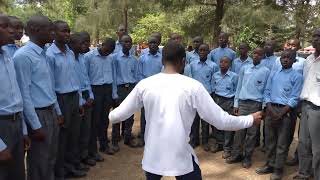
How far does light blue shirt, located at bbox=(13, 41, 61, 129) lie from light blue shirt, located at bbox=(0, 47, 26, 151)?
233 mm

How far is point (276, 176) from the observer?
18.6ft

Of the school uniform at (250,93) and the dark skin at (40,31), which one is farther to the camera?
the school uniform at (250,93)

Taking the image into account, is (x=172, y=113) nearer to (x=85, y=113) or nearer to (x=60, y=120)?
(x=60, y=120)

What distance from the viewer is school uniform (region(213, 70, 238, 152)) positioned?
662cm

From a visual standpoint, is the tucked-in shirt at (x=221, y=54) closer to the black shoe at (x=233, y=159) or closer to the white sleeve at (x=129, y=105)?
the black shoe at (x=233, y=159)

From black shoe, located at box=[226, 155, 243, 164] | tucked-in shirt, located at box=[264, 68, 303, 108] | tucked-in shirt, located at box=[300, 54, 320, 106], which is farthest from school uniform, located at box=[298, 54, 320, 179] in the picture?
black shoe, located at box=[226, 155, 243, 164]

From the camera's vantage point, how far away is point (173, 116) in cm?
309

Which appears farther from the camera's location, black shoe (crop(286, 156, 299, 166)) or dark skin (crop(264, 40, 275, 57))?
dark skin (crop(264, 40, 275, 57))

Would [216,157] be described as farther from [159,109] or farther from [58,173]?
[159,109]

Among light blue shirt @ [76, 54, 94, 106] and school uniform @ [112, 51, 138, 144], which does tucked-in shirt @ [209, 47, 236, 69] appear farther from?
light blue shirt @ [76, 54, 94, 106]

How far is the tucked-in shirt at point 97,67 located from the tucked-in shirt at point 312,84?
295 cm

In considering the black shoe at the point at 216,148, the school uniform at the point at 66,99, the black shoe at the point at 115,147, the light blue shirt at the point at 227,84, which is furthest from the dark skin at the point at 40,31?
the black shoe at the point at 216,148

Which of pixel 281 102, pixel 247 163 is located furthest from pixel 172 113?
pixel 247 163

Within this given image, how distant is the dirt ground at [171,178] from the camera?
5809mm
